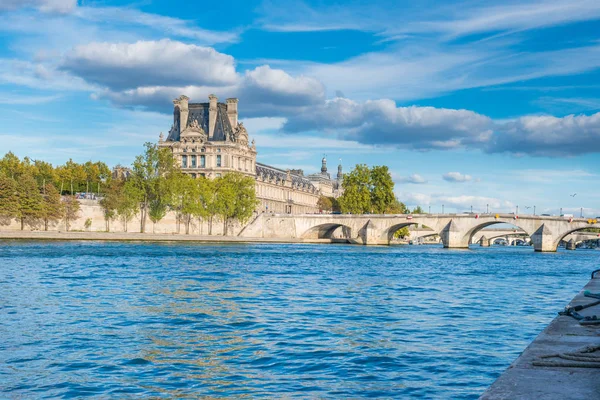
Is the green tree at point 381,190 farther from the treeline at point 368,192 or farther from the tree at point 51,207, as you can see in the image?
the tree at point 51,207

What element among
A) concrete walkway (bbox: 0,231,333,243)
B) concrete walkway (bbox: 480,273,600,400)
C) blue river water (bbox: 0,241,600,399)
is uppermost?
concrete walkway (bbox: 0,231,333,243)

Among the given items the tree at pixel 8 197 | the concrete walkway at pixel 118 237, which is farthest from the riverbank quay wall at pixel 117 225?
the concrete walkway at pixel 118 237

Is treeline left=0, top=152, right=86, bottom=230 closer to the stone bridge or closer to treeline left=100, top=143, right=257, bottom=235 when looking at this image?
treeline left=100, top=143, right=257, bottom=235

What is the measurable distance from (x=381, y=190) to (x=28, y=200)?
5741 centimetres

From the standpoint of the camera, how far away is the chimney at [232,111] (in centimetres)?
13288

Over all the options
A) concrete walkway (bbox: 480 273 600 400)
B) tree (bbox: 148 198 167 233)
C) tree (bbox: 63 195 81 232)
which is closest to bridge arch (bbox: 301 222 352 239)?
tree (bbox: 148 198 167 233)

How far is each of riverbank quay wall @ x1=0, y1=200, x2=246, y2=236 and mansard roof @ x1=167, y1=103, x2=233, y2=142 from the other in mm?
23931

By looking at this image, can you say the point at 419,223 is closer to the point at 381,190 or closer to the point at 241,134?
the point at 381,190

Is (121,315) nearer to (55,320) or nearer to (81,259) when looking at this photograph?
(55,320)

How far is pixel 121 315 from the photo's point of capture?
21.2m

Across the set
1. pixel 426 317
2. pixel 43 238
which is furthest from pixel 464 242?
pixel 426 317

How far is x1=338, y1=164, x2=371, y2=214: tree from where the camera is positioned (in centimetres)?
11894

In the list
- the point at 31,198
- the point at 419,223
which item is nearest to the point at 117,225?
the point at 31,198

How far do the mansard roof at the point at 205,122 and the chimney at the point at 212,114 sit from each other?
0.57 meters
